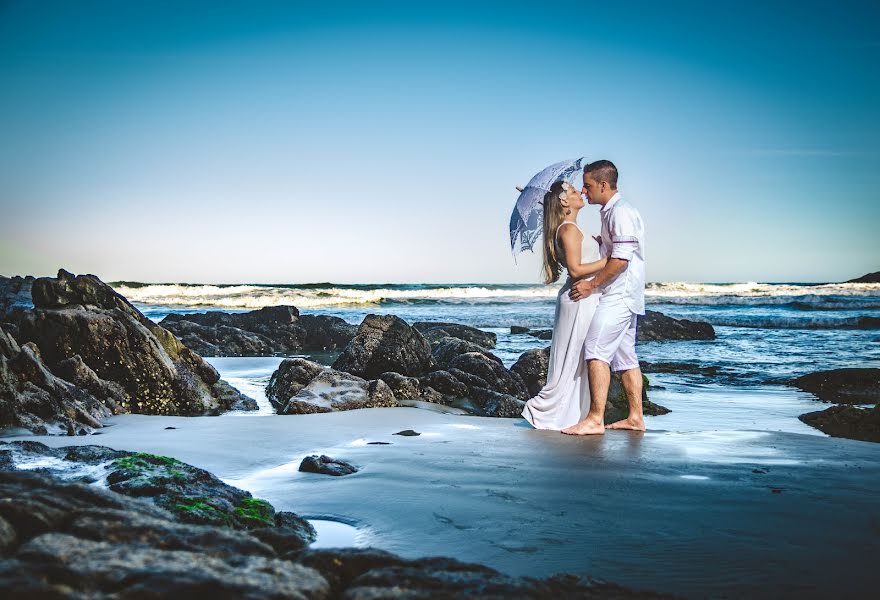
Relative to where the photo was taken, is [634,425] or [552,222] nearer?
[634,425]

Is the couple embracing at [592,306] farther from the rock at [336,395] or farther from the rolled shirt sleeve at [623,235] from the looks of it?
the rock at [336,395]

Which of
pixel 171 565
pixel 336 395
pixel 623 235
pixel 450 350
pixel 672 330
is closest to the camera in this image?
pixel 171 565

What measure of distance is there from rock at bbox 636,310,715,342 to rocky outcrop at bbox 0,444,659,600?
17542 mm

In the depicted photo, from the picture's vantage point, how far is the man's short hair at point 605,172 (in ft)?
18.2

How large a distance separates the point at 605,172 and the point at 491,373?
11.3 feet

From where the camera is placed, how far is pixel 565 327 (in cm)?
Result: 580

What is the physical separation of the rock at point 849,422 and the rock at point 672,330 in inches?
463

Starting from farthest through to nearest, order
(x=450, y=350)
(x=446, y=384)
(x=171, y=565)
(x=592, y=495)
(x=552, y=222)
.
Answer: (x=450, y=350) < (x=446, y=384) < (x=552, y=222) < (x=592, y=495) < (x=171, y=565)

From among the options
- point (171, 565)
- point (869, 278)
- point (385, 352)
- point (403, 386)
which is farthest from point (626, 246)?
point (869, 278)

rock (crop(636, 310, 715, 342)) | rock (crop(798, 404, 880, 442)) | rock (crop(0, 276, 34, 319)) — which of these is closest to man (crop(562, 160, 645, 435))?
rock (crop(798, 404, 880, 442))

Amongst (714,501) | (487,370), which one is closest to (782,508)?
(714,501)

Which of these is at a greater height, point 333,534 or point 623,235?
point 623,235

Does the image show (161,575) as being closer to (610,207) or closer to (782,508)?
(782,508)

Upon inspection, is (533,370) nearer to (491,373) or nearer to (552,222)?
(491,373)
